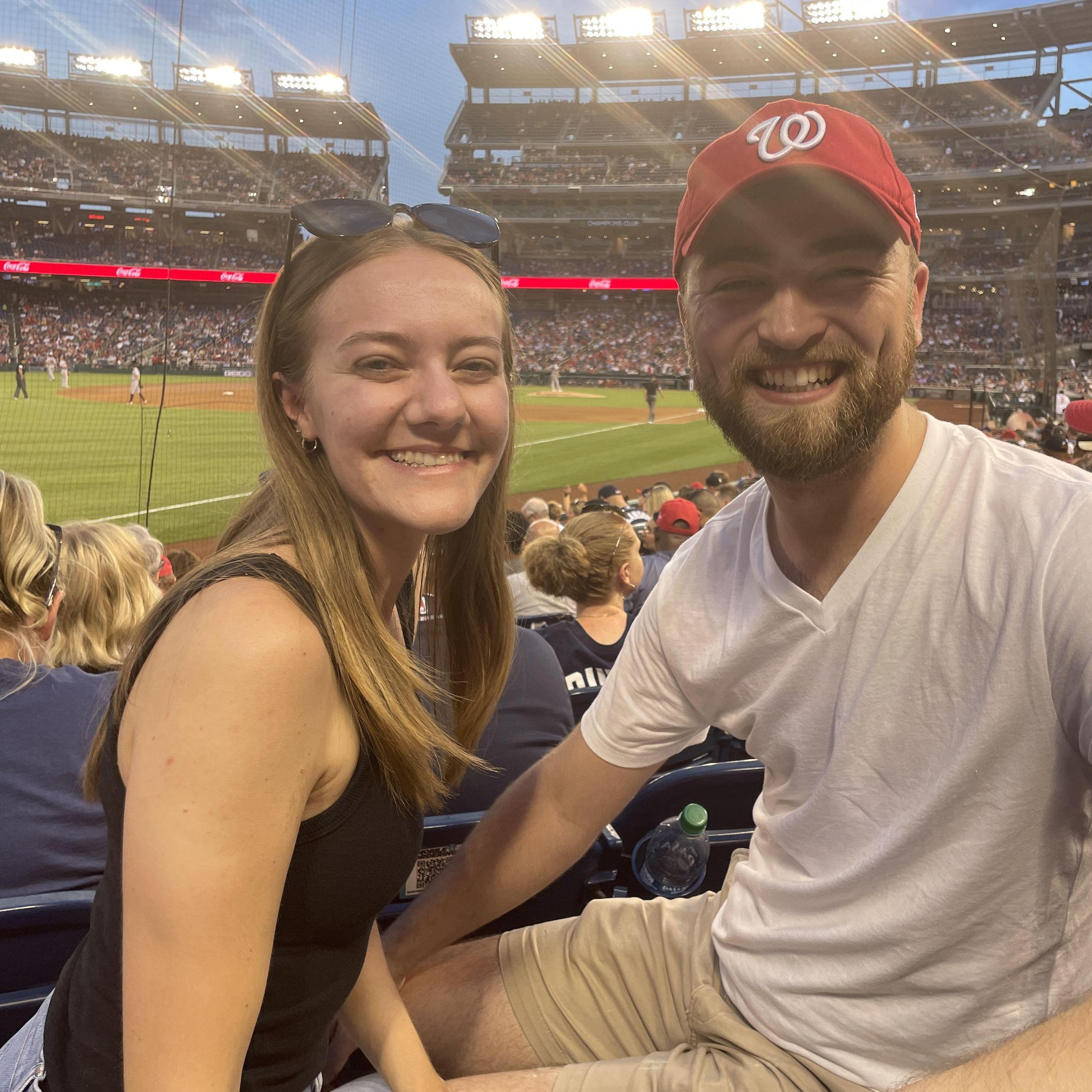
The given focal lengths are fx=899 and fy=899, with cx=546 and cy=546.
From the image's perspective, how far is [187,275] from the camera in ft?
121

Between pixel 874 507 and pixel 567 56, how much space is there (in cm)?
4988

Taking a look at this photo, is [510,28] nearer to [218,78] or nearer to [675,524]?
[218,78]

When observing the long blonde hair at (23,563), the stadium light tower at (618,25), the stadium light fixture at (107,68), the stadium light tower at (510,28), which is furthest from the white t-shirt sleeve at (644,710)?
the stadium light tower at (510,28)

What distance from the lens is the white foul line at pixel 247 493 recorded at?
10373mm

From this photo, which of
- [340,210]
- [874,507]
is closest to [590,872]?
[874,507]

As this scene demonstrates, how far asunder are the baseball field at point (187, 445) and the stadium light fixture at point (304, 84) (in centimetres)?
2050

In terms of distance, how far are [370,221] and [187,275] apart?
3962 cm

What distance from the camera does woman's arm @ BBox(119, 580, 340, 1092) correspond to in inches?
42.8

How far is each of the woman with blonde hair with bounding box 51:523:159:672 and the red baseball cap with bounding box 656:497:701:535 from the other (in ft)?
12.7

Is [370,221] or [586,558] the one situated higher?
[370,221]

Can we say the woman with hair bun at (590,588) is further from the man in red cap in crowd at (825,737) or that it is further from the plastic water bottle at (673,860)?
the man in red cap in crowd at (825,737)

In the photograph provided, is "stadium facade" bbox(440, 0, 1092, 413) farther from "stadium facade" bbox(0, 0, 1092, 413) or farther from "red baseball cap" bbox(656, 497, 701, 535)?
"red baseball cap" bbox(656, 497, 701, 535)

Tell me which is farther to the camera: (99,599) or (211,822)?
(99,599)

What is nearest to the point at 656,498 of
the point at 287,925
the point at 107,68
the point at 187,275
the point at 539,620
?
the point at 539,620
